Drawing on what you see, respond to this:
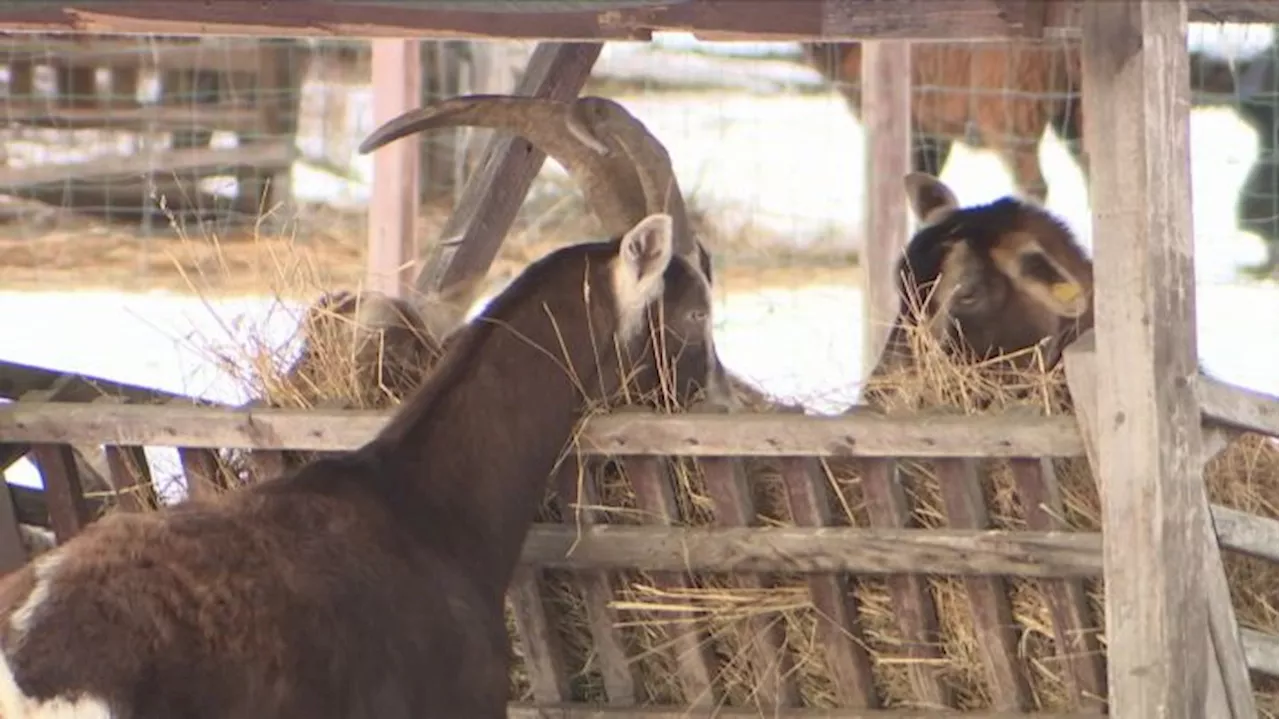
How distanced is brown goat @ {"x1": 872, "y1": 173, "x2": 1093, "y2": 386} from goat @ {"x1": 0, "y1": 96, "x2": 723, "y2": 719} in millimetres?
897

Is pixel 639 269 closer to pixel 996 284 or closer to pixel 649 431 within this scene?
pixel 649 431

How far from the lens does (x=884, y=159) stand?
11625mm

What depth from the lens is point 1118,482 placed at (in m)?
5.79

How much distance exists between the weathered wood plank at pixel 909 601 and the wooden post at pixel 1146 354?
74 cm

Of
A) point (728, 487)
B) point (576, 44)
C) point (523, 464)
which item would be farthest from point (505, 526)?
point (576, 44)

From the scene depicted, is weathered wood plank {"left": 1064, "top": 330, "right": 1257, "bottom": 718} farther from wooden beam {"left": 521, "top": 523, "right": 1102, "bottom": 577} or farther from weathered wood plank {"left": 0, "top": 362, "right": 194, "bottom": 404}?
weathered wood plank {"left": 0, "top": 362, "right": 194, "bottom": 404}

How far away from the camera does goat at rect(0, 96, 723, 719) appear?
5.29 meters

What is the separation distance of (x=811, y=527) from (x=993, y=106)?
10298mm

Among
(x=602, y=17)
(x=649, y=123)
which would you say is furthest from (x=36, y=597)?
(x=649, y=123)

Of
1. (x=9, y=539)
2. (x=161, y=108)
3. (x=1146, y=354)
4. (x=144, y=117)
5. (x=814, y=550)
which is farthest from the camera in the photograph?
(x=161, y=108)

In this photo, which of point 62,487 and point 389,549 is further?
point 62,487

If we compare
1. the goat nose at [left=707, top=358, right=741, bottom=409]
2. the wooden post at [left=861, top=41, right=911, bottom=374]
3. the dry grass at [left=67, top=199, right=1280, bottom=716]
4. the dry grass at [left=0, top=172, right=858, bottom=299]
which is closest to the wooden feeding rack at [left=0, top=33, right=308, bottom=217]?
the dry grass at [left=0, top=172, right=858, bottom=299]

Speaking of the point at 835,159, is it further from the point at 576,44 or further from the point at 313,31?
the point at 313,31

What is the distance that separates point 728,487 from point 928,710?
91 cm
